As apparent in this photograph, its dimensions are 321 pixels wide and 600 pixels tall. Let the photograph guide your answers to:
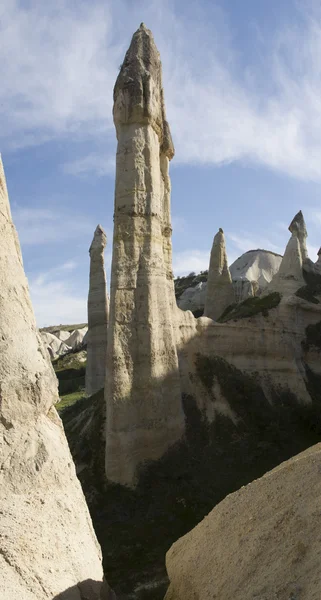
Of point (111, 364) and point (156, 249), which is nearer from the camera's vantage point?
point (111, 364)

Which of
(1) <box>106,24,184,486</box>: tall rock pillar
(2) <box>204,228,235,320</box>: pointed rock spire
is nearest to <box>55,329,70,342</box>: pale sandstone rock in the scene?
(2) <box>204,228,235,320</box>: pointed rock spire

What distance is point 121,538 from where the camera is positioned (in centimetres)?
1102

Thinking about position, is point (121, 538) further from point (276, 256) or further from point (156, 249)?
point (276, 256)

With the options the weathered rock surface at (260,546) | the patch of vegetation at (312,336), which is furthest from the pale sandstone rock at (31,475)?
the patch of vegetation at (312,336)

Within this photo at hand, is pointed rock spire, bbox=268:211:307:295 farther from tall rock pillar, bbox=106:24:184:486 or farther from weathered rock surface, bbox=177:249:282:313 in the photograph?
weathered rock surface, bbox=177:249:282:313

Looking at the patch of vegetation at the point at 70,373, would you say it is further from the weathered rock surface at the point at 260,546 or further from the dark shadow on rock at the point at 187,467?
the weathered rock surface at the point at 260,546

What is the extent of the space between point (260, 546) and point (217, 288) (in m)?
22.7

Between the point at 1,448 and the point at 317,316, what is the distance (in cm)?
1799

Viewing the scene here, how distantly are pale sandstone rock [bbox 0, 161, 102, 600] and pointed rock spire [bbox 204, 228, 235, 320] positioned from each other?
71.6 ft

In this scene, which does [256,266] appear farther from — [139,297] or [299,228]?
[139,297]

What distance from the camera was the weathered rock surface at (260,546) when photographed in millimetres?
3818

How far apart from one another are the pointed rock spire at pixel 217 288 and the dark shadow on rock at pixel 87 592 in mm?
21849

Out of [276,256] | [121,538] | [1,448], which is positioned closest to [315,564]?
[1,448]

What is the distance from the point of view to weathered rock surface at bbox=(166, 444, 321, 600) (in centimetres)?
382
